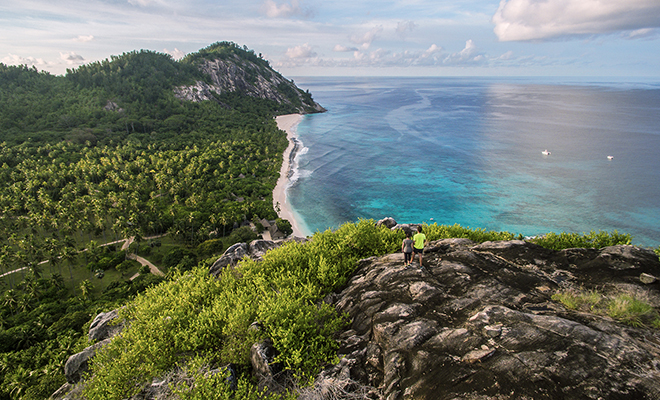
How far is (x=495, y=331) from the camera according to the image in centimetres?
1360

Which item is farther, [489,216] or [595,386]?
[489,216]

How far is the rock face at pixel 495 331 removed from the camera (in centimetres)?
1115

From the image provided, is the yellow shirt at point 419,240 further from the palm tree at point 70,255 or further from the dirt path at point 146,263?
the palm tree at point 70,255

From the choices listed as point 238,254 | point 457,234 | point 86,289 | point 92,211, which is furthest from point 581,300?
point 92,211

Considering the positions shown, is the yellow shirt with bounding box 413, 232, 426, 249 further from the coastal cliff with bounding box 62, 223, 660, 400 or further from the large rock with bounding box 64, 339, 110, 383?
the large rock with bounding box 64, 339, 110, 383

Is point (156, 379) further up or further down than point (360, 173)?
further up

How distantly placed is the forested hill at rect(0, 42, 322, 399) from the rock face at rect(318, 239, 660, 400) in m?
37.2

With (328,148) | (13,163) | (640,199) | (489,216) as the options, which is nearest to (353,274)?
(489,216)

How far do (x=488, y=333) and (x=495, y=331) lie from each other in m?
0.31

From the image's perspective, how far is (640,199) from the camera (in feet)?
291

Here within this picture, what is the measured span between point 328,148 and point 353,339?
455ft

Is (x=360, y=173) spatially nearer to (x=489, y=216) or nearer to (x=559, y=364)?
(x=489, y=216)

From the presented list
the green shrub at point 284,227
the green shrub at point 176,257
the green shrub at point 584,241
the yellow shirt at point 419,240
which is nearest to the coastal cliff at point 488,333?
the yellow shirt at point 419,240

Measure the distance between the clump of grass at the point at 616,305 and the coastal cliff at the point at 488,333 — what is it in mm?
103
